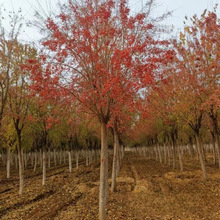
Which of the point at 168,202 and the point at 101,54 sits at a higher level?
the point at 101,54

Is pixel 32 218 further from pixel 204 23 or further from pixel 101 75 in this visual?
pixel 204 23

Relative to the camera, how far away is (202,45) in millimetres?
15781

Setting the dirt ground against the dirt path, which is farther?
the dirt ground

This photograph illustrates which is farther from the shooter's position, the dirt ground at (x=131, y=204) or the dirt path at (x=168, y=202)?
the dirt ground at (x=131, y=204)

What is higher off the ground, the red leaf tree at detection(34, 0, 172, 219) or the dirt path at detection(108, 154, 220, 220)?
the red leaf tree at detection(34, 0, 172, 219)

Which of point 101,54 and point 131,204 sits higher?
point 101,54

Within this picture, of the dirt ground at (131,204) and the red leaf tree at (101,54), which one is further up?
the red leaf tree at (101,54)

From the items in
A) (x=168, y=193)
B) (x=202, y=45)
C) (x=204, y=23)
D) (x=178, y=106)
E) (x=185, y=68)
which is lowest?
(x=168, y=193)

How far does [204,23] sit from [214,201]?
41.6 ft

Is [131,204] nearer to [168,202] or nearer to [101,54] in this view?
[168,202]

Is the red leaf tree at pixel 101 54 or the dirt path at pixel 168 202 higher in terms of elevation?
the red leaf tree at pixel 101 54

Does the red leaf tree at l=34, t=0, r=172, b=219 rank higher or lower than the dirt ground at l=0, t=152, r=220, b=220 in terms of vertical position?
higher

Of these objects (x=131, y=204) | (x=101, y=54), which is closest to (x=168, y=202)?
(x=131, y=204)

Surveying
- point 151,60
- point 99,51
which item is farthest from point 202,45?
point 99,51
